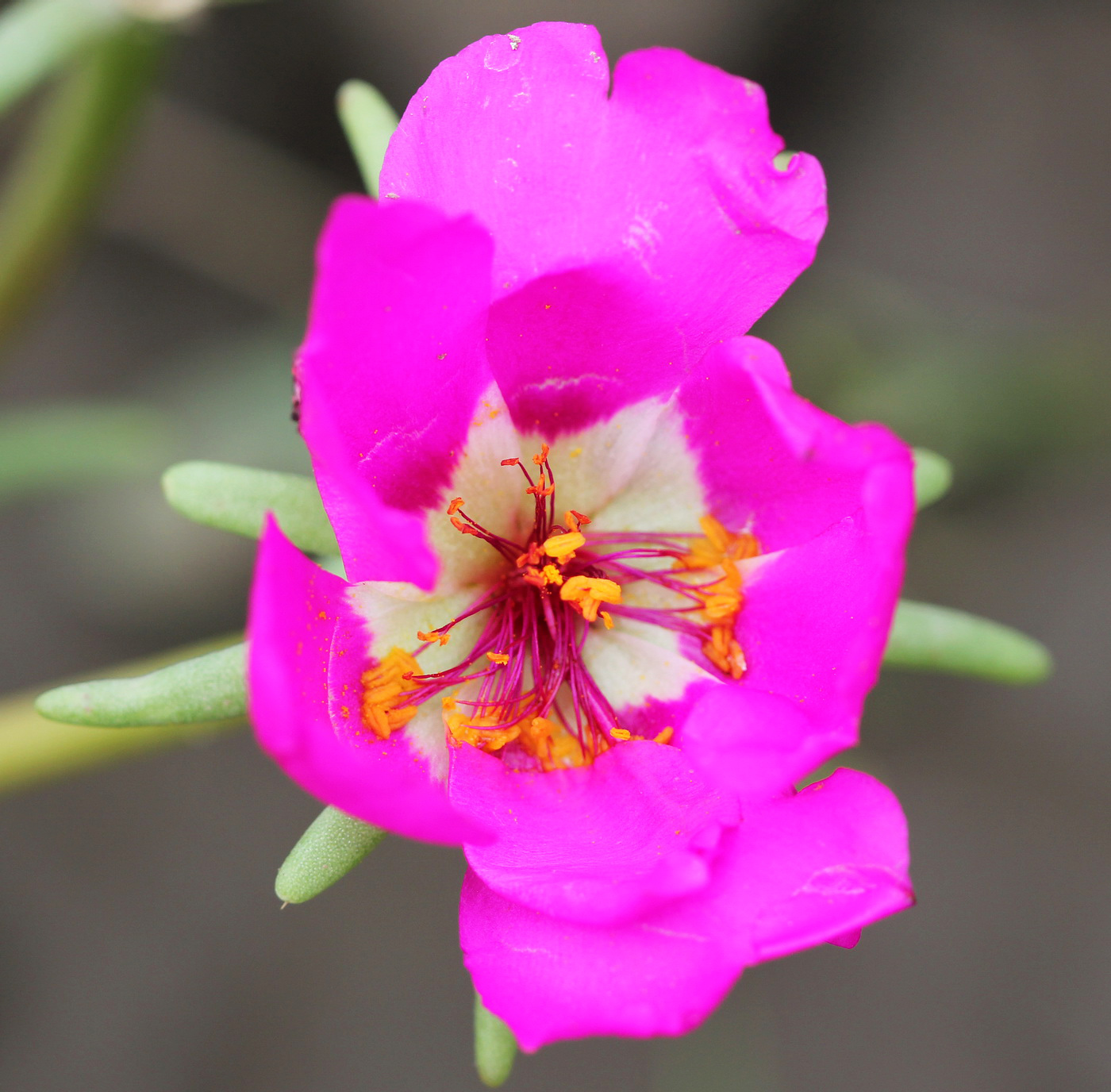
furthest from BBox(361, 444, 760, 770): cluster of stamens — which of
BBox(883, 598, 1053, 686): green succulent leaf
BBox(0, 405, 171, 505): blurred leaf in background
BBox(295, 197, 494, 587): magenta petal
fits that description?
BBox(0, 405, 171, 505): blurred leaf in background

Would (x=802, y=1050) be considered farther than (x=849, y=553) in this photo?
Yes

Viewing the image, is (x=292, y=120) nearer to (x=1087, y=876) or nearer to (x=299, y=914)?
(x=299, y=914)

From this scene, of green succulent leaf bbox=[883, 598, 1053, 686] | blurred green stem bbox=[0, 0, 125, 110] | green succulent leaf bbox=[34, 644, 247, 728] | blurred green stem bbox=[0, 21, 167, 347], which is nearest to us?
green succulent leaf bbox=[34, 644, 247, 728]

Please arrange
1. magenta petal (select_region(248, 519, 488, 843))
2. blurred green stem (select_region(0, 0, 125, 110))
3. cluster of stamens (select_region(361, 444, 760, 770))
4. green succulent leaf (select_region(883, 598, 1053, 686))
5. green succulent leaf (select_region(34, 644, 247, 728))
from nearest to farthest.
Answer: magenta petal (select_region(248, 519, 488, 843)), green succulent leaf (select_region(34, 644, 247, 728)), cluster of stamens (select_region(361, 444, 760, 770)), green succulent leaf (select_region(883, 598, 1053, 686)), blurred green stem (select_region(0, 0, 125, 110))

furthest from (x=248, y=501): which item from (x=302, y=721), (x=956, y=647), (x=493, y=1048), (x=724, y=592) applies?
(x=956, y=647)

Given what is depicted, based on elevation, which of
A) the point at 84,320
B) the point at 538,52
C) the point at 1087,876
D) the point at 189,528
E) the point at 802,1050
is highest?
the point at 538,52

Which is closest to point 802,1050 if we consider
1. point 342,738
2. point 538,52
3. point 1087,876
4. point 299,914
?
point 1087,876

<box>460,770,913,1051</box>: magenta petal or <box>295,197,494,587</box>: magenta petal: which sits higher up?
<box>295,197,494,587</box>: magenta petal

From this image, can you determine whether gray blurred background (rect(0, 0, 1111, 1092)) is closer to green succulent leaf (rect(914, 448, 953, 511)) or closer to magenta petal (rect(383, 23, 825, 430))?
green succulent leaf (rect(914, 448, 953, 511))

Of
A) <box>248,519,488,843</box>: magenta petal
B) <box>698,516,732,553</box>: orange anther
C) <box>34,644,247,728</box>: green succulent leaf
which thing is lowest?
<box>34,644,247,728</box>: green succulent leaf
